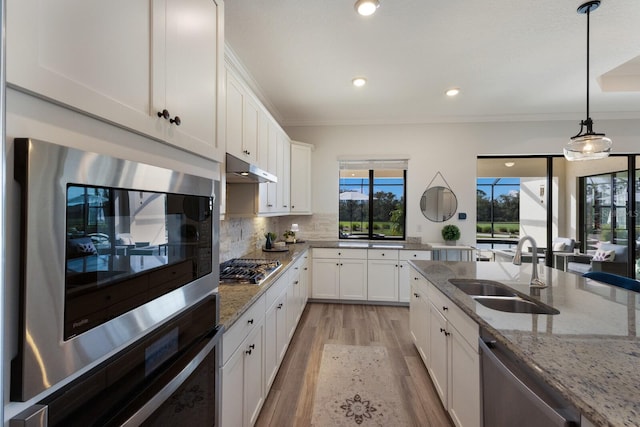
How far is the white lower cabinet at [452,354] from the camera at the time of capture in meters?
1.44

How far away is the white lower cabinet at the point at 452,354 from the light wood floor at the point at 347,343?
0.46 ft

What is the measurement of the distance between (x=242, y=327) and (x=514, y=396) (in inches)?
48.6

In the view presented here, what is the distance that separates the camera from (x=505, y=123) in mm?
4273

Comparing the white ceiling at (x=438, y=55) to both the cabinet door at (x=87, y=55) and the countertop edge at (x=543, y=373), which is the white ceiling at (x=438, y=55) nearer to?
the cabinet door at (x=87, y=55)

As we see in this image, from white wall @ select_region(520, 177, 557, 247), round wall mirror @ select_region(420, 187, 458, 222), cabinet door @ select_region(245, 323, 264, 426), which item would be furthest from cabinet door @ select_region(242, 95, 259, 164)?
white wall @ select_region(520, 177, 557, 247)

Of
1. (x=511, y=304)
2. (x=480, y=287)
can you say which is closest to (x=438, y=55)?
(x=480, y=287)

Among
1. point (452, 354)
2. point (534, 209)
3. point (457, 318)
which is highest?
point (534, 209)

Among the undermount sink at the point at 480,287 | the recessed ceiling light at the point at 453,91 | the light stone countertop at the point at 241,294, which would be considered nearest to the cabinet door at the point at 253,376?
the light stone countertop at the point at 241,294

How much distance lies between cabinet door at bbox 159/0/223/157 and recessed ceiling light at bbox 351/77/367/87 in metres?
1.97

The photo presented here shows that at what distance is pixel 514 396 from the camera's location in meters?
1.10

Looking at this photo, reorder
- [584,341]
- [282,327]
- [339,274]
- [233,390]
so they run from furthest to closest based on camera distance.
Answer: [339,274], [282,327], [233,390], [584,341]

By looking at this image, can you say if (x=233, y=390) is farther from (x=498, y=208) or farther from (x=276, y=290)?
(x=498, y=208)

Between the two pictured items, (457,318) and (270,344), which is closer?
(457,318)

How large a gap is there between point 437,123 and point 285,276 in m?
3.47
